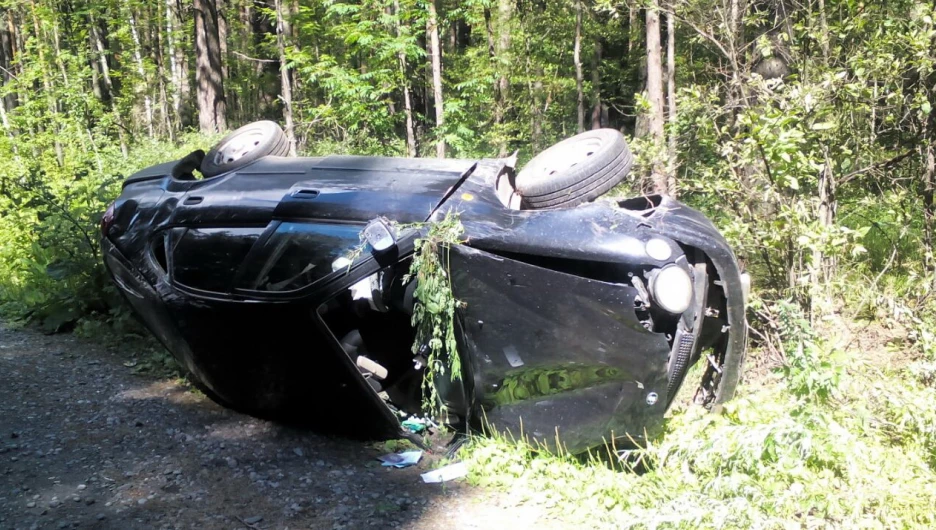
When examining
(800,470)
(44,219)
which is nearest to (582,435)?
(800,470)

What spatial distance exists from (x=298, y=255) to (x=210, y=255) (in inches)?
27.3

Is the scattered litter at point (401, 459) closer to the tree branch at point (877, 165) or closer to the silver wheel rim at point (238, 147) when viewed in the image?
the silver wheel rim at point (238, 147)

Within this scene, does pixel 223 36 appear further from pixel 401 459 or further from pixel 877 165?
pixel 401 459

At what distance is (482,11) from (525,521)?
45.3 ft

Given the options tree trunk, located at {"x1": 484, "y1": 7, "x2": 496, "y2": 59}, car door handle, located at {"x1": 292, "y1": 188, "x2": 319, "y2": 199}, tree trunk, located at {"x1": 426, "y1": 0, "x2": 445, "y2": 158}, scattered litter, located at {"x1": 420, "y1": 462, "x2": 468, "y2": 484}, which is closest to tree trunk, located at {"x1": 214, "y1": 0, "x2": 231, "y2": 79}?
tree trunk, located at {"x1": 484, "y1": 7, "x2": 496, "y2": 59}

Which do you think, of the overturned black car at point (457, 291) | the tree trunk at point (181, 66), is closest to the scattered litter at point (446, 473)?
the overturned black car at point (457, 291)


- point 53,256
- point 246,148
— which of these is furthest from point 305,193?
point 53,256

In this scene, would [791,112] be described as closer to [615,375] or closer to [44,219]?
[615,375]

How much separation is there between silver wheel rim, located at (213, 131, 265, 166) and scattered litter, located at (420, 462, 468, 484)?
9.35 ft

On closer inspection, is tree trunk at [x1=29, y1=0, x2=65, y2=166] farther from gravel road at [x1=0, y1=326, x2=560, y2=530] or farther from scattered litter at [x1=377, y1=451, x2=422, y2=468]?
scattered litter at [x1=377, y1=451, x2=422, y2=468]

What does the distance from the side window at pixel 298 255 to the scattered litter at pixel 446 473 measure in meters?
1.26

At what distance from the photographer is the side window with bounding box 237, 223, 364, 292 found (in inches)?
153

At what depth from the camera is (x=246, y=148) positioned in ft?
17.7

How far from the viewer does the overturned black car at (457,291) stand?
11.3 ft
